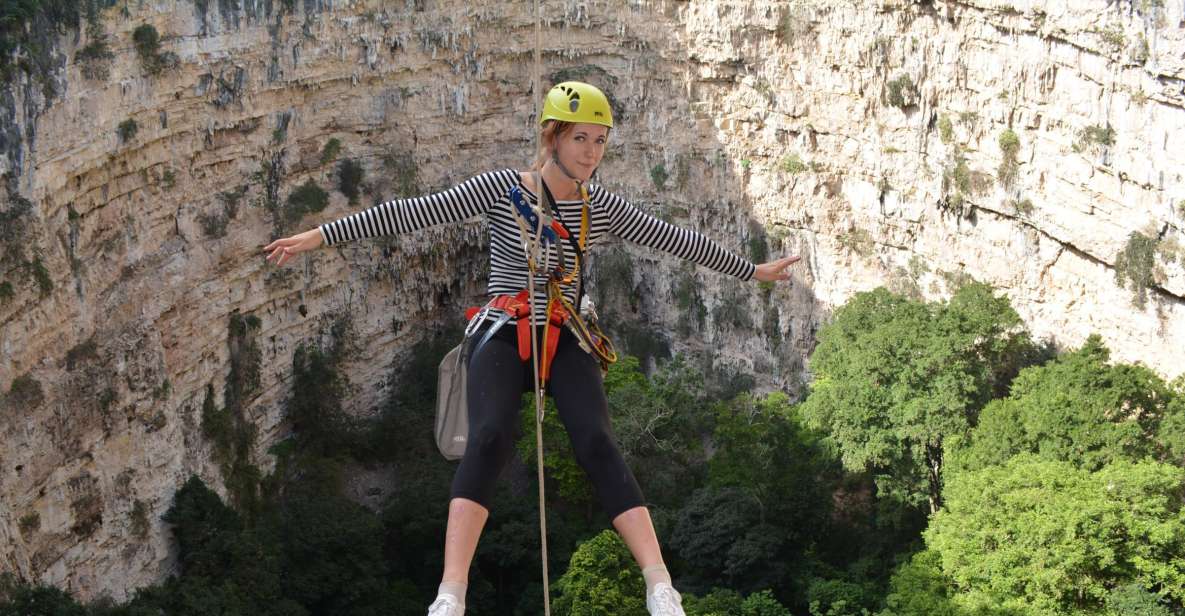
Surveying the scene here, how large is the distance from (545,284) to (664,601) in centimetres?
177

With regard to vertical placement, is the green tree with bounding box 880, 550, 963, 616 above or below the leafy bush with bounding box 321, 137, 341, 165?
below

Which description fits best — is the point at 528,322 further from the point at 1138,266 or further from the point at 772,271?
the point at 1138,266

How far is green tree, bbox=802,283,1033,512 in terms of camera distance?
30.1 meters

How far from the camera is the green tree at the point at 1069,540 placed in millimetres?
23625

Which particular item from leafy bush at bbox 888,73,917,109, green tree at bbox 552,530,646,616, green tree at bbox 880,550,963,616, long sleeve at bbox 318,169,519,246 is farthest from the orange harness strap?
leafy bush at bbox 888,73,917,109

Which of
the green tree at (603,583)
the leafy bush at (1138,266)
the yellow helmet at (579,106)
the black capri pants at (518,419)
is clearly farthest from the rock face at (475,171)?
the yellow helmet at (579,106)

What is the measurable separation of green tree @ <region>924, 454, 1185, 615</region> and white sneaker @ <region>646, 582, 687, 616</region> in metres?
18.2

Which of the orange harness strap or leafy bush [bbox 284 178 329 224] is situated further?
leafy bush [bbox 284 178 329 224]

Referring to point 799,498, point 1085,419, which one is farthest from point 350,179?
point 1085,419

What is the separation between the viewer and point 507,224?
24.7 ft

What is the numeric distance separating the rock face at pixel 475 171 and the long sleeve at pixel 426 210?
21.2 meters

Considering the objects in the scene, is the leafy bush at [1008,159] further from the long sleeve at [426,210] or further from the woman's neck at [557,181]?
the long sleeve at [426,210]

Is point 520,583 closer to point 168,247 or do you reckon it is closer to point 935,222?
point 168,247

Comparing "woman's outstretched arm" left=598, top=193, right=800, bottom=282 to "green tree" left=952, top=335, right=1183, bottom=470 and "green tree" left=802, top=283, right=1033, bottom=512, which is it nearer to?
A: "green tree" left=952, top=335, right=1183, bottom=470
